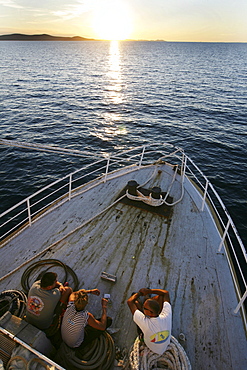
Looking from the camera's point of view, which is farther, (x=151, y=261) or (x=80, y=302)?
(x=151, y=261)

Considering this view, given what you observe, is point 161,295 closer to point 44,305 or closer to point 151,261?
point 151,261

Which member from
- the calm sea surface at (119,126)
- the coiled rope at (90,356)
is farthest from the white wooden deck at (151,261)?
the calm sea surface at (119,126)

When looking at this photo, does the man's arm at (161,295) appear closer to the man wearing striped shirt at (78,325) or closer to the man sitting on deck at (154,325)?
the man sitting on deck at (154,325)

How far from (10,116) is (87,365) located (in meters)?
27.5

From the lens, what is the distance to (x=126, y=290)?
17.8 feet

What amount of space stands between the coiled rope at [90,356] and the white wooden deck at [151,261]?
45 centimetres

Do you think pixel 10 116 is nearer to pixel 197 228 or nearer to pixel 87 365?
pixel 197 228

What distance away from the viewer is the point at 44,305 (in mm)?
3938

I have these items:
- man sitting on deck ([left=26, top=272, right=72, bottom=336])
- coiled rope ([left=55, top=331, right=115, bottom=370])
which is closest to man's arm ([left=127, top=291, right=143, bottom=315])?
coiled rope ([left=55, top=331, right=115, bottom=370])

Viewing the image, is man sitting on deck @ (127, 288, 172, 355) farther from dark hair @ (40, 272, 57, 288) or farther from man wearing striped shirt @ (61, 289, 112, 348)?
dark hair @ (40, 272, 57, 288)

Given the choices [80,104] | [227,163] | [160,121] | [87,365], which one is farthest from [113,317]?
[80,104]

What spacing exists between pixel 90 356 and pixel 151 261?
283 centimetres

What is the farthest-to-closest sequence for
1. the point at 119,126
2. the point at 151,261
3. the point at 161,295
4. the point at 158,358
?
the point at 119,126
the point at 151,261
the point at 161,295
the point at 158,358

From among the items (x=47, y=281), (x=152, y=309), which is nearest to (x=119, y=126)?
(x=47, y=281)
